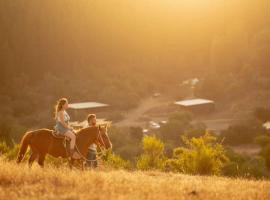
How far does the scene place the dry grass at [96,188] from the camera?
966 centimetres

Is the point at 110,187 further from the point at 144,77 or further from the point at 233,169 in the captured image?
the point at 144,77

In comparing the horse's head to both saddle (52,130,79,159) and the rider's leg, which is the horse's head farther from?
saddle (52,130,79,159)

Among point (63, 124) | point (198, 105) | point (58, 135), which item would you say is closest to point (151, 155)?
point (58, 135)

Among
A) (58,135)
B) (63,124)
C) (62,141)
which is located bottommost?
(62,141)

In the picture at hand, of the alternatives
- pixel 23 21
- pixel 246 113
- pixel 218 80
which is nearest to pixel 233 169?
pixel 246 113

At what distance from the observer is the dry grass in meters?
9.66

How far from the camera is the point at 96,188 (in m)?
10.3

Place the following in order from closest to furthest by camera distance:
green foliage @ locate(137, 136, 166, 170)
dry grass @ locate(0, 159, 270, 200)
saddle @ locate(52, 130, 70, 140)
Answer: dry grass @ locate(0, 159, 270, 200) < saddle @ locate(52, 130, 70, 140) < green foliage @ locate(137, 136, 166, 170)

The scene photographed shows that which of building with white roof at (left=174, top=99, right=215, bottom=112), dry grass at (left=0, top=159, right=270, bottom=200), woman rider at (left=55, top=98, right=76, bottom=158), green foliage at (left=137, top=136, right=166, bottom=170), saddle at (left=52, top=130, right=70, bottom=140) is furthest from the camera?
building with white roof at (left=174, top=99, right=215, bottom=112)

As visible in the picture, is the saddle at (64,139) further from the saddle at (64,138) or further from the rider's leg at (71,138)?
the rider's leg at (71,138)

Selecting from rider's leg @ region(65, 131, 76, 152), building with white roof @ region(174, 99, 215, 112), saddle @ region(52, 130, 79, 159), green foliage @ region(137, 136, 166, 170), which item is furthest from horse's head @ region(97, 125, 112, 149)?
building with white roof @ region(174, 99, 215, 112)

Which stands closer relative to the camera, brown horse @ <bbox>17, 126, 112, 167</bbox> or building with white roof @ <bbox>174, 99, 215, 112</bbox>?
brown horse @ <bbox>17, 126, 112, 167</bbox>

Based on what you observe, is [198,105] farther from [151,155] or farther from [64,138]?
[64,138]

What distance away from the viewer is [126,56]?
381ft
